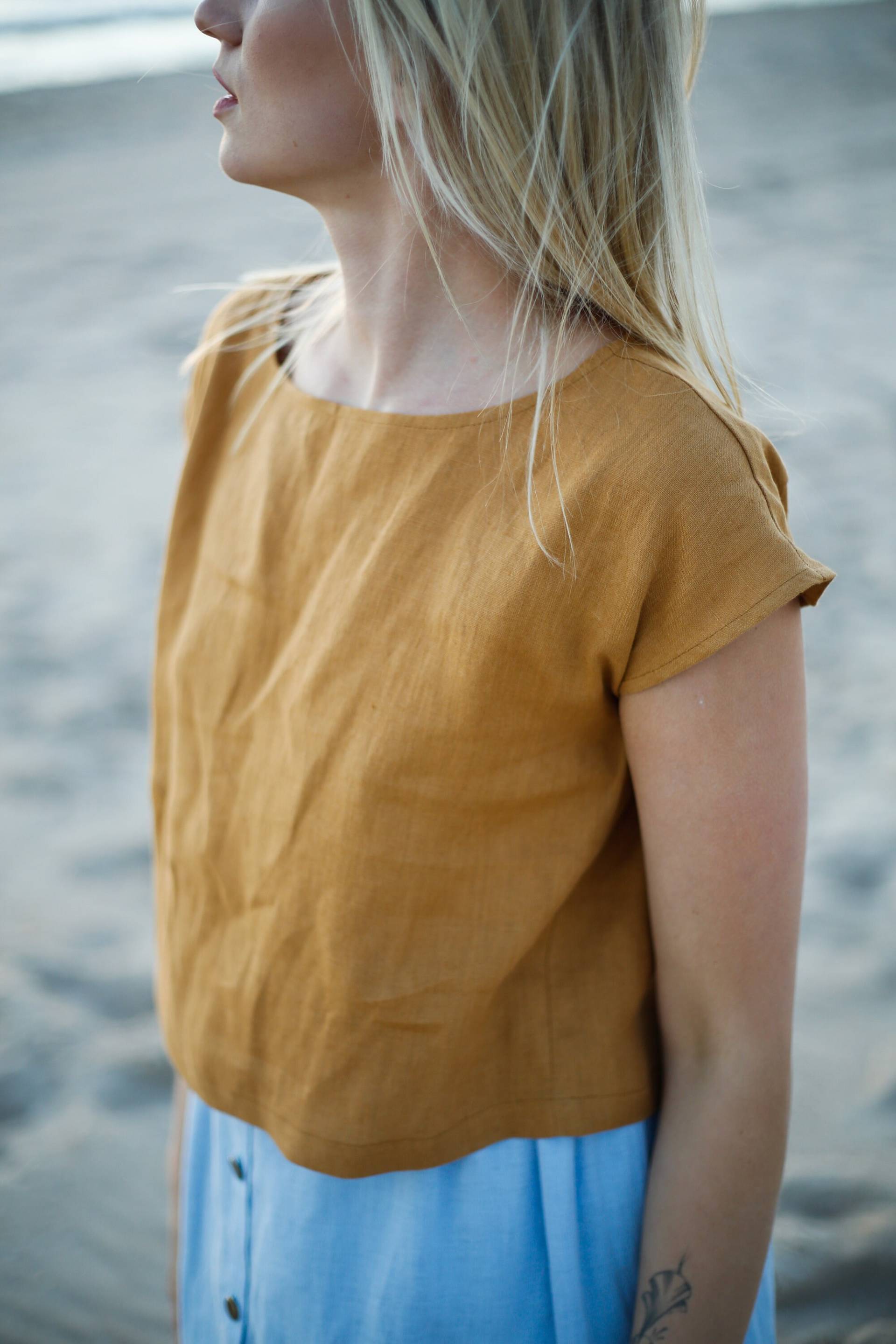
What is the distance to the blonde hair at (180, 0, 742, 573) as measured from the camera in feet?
2.62

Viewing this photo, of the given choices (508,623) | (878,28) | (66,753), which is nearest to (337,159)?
(508,623)

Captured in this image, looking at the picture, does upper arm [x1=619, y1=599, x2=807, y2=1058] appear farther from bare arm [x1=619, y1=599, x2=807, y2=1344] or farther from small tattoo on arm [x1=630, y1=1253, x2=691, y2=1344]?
small tattoo on arm [x1=630, y1=1253, x2=691, y2=1344]

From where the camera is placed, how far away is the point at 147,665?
3.28 meters

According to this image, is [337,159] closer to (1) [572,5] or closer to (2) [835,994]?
(1) [572,5]

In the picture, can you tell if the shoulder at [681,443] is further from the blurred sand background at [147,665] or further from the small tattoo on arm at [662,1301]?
the small tattoo on arm at [662,1301]

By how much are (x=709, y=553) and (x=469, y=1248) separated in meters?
0.68

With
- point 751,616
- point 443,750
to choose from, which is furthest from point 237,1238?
point 751,616

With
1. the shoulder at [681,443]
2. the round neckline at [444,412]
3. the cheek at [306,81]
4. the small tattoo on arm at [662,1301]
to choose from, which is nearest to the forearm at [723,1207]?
the small tattoo on arm at [662,1301]

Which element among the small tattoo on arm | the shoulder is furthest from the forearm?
the shoulder

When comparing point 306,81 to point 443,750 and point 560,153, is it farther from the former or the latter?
point 443,750

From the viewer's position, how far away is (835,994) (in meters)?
2.29

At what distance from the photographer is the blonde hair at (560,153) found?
0.80 m

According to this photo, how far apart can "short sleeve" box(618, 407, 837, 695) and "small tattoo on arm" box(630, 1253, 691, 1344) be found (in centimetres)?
55

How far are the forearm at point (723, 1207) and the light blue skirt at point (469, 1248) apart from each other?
7cm
